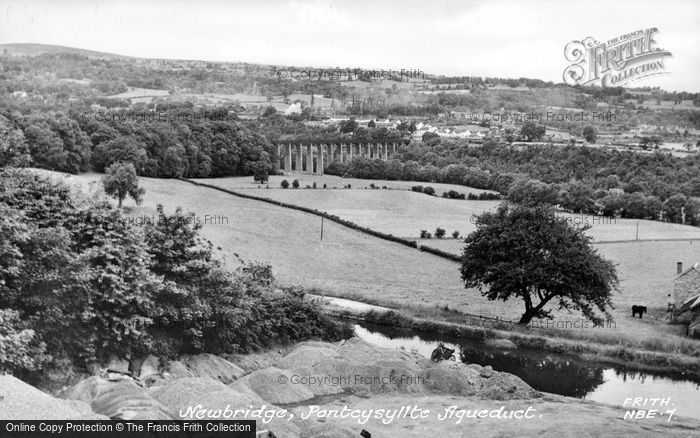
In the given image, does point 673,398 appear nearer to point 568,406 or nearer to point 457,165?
point 568,406

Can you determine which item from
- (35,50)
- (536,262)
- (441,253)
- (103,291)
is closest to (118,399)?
(103,291)

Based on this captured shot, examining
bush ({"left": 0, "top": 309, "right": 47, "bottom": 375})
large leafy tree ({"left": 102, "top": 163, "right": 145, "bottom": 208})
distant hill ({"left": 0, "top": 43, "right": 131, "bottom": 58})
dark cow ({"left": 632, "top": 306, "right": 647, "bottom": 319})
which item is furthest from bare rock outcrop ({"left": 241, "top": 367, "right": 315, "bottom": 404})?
distant hill ({"left": 0, "top": 43, "right": 131, "bottom": 58})

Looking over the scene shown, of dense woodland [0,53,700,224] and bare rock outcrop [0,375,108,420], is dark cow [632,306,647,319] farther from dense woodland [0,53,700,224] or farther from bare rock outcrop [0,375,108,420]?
bare rock outcrop [0,375,108,420]

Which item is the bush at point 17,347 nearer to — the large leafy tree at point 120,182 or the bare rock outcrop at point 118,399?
the bare rock outcrop at point 118,399

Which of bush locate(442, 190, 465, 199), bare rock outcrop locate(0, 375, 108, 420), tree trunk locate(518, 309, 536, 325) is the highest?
bare rock outcrop locate(0, 375, 108, 420)

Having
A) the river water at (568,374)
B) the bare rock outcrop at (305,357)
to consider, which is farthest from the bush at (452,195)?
the bare rock outcrop at (305,357)

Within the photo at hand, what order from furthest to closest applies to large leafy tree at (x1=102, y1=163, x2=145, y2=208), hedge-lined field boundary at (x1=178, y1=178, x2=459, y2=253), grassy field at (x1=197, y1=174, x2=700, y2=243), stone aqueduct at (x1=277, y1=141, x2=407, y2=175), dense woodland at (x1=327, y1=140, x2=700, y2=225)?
stone aqueduct at (x1=277, y1=141, x2=407, y2=175), dense woodland at (x1=327, y1=140, x2=700, y2=225), grassy field at (x1=197, y1=174, x2=700, y2=243), hedge-lined field boundary at (x1=178, y1=178, x2=459, y2=253), large leafy tree at (x1=102, y1=163, x2=145, y2=208)

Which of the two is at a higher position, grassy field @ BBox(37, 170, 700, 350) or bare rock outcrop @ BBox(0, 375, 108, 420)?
bare rock outcrop @ BBox(0, 375, 108, 420)
